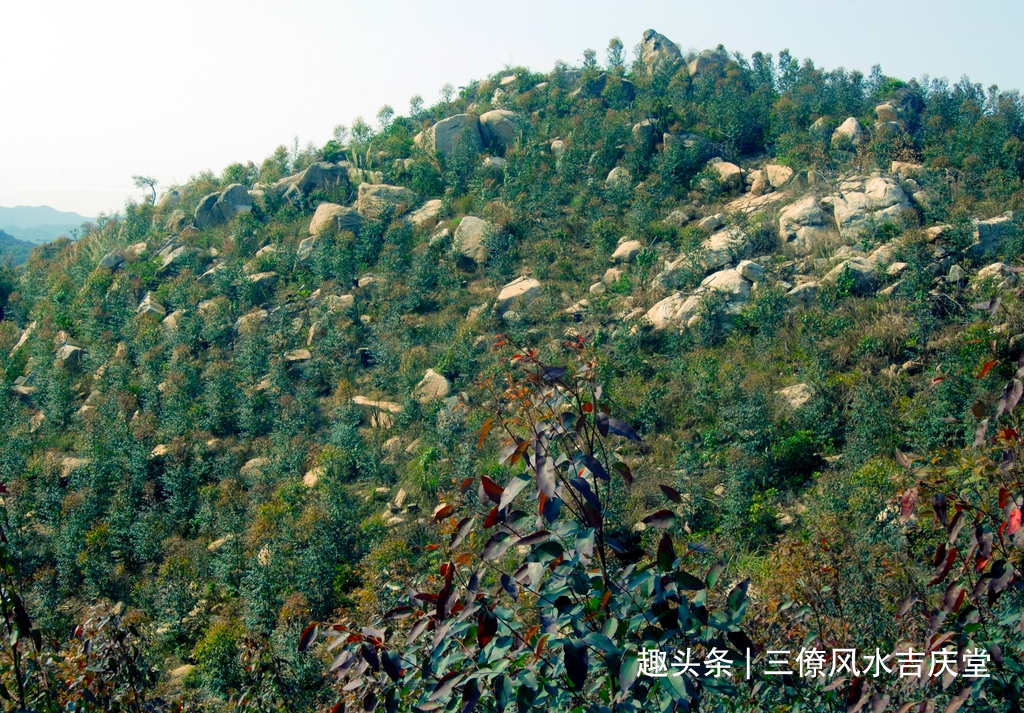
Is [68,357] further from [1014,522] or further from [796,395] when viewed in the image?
[1014,522]

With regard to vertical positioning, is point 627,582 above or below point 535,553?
below

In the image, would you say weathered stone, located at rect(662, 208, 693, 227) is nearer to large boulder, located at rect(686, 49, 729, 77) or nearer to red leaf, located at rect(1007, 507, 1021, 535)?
large boulder, located at rect(686, 49, 729, 77)

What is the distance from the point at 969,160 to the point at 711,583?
14998 mm

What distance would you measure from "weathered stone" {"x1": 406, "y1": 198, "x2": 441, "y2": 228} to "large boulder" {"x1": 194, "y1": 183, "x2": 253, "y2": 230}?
525 cm

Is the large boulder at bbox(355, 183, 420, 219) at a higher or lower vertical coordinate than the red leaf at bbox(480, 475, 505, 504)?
higher

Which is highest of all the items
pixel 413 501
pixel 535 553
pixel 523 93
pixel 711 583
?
pixel 523 93

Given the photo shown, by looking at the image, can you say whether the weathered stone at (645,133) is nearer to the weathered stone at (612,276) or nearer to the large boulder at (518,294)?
the weathered stone at (612,276)

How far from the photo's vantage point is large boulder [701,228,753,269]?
12.1m

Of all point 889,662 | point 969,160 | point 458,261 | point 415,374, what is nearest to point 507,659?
point 889,662

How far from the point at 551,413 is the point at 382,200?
16393 millimetres

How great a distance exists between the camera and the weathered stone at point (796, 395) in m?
8.73

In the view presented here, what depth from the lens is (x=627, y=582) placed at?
5.25ft

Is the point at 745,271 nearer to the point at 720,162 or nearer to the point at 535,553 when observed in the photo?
the point at 720,162

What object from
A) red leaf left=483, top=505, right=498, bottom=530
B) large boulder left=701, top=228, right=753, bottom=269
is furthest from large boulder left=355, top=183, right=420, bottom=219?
red leaf left=483, top=505, right=498, bottom=530
